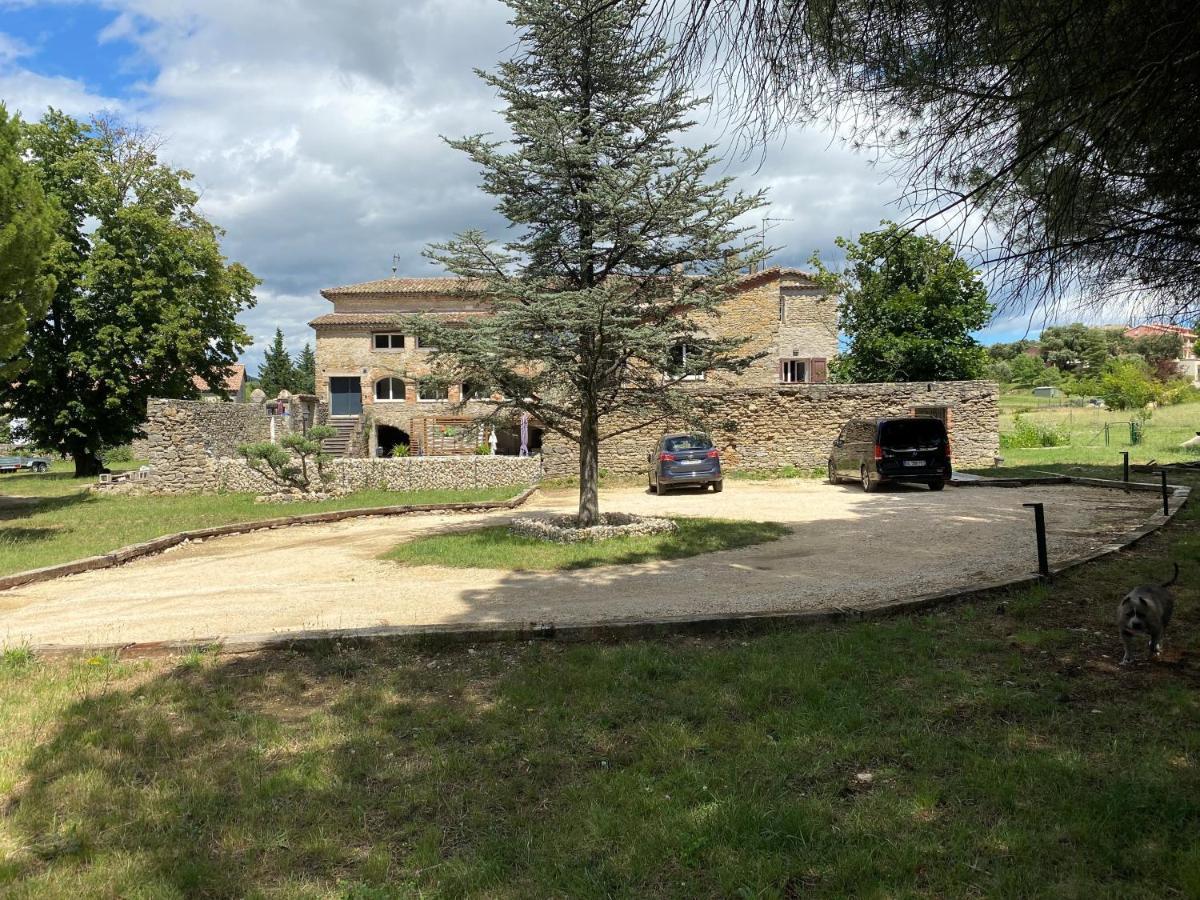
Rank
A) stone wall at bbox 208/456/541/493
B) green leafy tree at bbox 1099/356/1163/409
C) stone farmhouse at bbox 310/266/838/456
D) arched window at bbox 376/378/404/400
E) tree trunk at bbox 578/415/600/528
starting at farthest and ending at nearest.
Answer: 1. green leafy tree at bbox 1099/356/1163/409
2. arched window at bbox 376/378/404/400
3. stone farmhouse at bbox 310/266/838/456
4. stone wall at bbox 208/456/541/493
5. tree trunk at bbox 578/415/600/528

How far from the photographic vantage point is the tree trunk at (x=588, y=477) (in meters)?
12.9

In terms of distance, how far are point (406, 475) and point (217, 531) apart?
306 inches

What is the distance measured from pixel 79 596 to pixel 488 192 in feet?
26.4

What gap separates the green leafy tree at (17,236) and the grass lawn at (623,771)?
34.1ft

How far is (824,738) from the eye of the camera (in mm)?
3754

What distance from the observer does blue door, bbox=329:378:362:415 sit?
35062 millimetres

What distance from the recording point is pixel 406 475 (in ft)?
71.9

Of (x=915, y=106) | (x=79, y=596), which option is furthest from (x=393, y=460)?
(x=915, y=106)

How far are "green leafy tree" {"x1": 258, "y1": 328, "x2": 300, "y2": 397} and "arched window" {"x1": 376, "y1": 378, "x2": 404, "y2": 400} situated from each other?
5087 cm

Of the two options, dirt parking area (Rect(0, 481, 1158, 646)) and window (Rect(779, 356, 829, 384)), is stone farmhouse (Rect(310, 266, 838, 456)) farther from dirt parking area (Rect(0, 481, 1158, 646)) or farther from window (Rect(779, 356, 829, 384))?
dirt parking area (Rect(0, 481, 1158, 646))

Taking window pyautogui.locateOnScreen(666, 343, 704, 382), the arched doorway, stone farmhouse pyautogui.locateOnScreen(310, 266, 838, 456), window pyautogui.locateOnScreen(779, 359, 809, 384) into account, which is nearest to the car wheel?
window pyautogui.locateOnScreen(666, 343, 704, 382)

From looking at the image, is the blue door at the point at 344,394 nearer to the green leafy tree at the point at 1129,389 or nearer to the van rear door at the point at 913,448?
the van rear door at the point at 913,448

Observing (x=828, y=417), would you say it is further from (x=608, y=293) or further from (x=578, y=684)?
(x=578, y=684)

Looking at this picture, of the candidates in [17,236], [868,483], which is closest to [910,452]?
[868,483]
